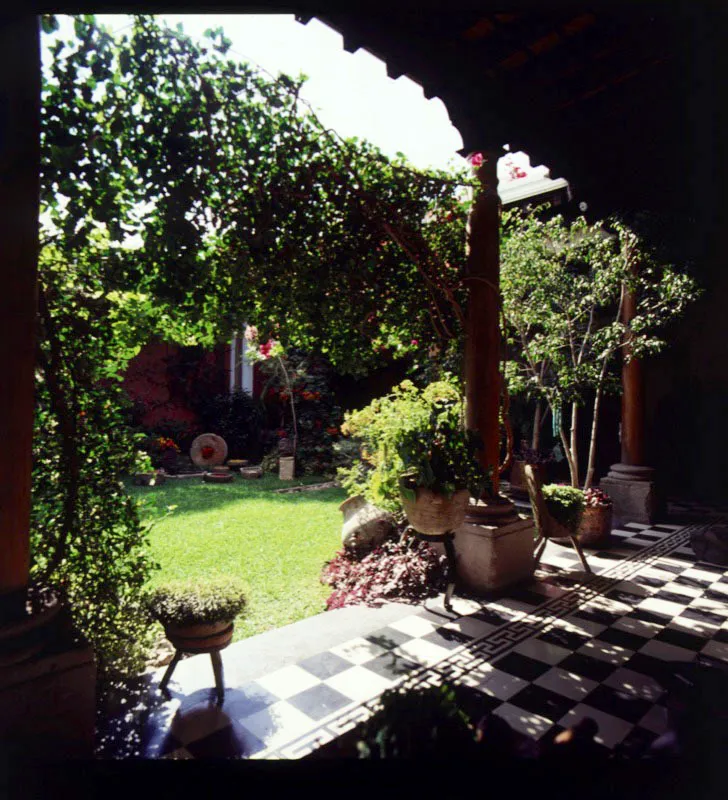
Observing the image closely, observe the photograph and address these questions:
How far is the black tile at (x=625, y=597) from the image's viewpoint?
4277 mm

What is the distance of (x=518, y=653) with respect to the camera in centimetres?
333

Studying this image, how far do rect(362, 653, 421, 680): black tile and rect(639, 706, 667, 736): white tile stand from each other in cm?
118

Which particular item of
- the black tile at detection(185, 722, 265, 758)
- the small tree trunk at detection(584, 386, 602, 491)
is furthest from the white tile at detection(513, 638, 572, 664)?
the small tree trunk at detection(584, 386, 602, 491)

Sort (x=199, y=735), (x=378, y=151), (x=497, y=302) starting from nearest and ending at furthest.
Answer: (x=199, y=735)
(x=378, y=151)
(x=497, y=302)

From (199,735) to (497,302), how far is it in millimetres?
3584

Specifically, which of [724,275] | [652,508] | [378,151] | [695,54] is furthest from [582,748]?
[724,275]

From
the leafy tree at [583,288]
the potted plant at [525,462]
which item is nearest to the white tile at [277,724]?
the leafy tree at [583,288]

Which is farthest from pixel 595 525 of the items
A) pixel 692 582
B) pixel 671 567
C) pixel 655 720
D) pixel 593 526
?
pixel 655 720

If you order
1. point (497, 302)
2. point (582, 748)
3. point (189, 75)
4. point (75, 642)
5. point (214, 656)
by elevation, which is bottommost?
point (214, 656)

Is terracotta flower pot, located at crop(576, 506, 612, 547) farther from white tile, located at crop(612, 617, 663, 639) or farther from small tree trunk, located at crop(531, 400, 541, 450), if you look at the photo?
small tree trunk, located at crop(531, 400, 541, 450)

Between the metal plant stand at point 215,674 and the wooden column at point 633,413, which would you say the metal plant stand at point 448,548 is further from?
the wooden column at point 633,413

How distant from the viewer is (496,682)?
9.75 feet

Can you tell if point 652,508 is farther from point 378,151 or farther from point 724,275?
point 378,151

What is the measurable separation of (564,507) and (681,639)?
1.39 m
